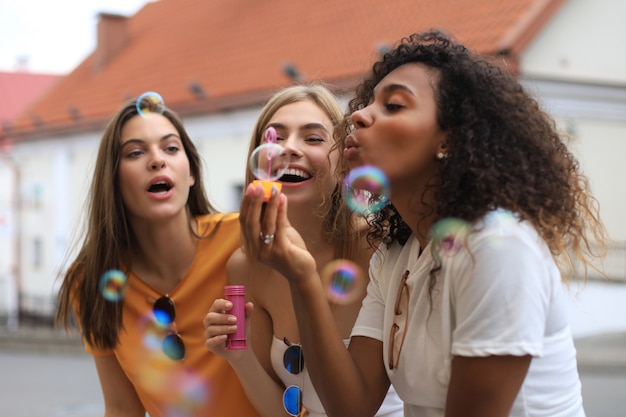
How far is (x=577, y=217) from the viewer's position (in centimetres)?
182

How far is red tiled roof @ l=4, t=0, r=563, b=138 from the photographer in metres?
13.7

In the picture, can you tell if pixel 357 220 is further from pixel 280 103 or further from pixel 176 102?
pixel 176 102

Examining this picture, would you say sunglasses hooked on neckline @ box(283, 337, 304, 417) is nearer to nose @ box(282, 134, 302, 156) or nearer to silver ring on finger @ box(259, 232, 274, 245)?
nose @ box(282, 134, 302, 156)

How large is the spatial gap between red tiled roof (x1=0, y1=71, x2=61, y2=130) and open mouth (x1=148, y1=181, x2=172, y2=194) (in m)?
30.5

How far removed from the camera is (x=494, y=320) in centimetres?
156

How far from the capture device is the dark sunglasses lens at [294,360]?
2.51 m

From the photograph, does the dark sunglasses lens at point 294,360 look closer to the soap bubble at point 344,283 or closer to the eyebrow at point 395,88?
the soap bubble at point 344,283

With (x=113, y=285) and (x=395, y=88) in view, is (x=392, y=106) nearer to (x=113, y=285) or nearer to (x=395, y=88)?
(x=395, y=88)

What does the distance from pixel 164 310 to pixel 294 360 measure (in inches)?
25.5

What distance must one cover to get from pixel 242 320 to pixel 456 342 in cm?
75

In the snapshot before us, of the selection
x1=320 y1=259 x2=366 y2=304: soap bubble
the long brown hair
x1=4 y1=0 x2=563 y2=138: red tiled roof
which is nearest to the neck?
x1=320 y1=259 x2=366 y2=304: soap bubble

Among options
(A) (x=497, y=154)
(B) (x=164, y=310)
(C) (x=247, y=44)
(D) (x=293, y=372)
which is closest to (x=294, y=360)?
(D) (x=293, y=372)

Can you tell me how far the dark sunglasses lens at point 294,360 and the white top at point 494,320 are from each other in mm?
660

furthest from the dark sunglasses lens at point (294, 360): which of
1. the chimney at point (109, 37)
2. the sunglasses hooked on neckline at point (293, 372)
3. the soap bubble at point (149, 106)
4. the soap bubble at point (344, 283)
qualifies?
the chimney at point (109, 37)
